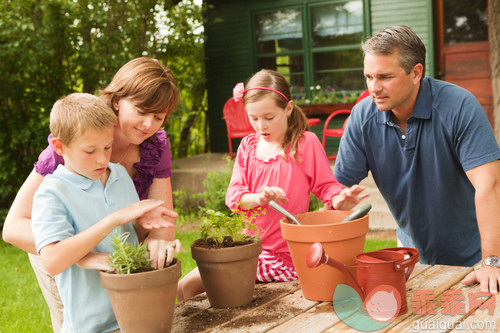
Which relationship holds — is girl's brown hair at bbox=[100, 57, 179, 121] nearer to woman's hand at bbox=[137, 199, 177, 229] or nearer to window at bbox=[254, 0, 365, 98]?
woman's hand at bbox=[137, 199, 177, 229]

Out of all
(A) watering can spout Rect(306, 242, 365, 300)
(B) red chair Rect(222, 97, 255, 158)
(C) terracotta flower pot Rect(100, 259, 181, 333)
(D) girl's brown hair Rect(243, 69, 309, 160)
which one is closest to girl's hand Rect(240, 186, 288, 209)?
(D) girl's brown hair Rect(243, 69, 309, 160)

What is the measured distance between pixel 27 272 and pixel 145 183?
332 centimetres

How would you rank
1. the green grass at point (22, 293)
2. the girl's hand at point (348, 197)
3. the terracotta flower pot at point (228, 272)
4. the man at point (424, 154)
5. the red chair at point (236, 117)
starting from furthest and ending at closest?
the red chair at point (236, 117), the green grass at point (22, 293), the man at point (424, 154), the girl's hand at point (348, 197), the terracotta flower pot at point (228, 272)

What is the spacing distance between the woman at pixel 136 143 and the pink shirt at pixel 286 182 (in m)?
0.31

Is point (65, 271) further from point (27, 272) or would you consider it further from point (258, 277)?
point (27, 272)

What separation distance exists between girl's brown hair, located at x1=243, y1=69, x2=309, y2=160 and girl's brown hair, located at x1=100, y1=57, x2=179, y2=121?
0.38 metres

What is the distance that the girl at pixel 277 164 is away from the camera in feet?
6.73

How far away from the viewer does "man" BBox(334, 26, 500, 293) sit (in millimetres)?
2047

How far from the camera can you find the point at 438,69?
23.9 ft

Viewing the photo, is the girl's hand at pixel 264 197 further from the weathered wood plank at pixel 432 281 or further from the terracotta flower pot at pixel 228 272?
the weathered wood plank at pixel 432 281

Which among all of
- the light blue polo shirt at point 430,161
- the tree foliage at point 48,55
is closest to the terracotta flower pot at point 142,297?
the light blue polo shirt at point 430,161

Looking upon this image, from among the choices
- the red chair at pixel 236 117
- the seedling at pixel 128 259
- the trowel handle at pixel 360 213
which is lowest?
the seedling at pixel 128 259

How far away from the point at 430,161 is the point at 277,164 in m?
0.66

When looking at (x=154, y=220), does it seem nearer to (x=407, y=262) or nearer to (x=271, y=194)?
(x=271, y=194)
